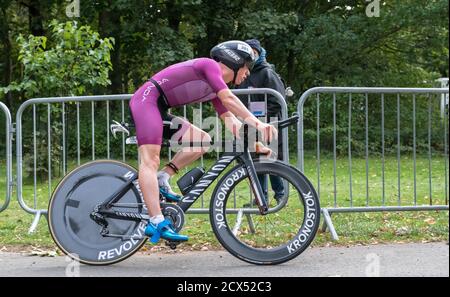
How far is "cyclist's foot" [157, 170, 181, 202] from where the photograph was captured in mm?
5688

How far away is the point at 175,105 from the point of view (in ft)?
18.4

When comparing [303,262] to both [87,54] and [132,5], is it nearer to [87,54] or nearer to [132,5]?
[87,54]

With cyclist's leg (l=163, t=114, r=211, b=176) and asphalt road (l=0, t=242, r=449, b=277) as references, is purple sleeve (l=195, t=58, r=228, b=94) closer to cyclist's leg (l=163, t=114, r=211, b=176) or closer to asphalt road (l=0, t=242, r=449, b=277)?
cyclist's leg (l=163, t=114, r=211, b=176)

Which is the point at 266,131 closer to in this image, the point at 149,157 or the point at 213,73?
the point at 213,73

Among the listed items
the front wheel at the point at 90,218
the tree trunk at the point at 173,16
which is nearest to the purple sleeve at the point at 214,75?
the front wheel at the point at 90,218

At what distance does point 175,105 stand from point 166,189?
66 centimetres

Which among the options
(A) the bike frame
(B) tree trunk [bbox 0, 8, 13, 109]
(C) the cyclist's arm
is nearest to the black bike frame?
(A) the bike frame

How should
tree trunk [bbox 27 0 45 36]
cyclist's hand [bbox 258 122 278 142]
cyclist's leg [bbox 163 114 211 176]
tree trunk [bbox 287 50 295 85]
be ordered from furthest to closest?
tree trunk [bbox 287 50 295 85] → tree trunk [bbox 27 0 45 36] → cyclist's leg [bbox 163 114 211 176] → cyclist's hand [bbox 258 122 278 142]

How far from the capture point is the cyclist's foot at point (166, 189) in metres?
5.69

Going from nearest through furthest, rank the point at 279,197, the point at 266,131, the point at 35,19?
the point at 266,131
the point at 279,197
the point at 35,19

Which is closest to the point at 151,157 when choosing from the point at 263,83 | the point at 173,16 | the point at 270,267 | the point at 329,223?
the point at 270,267

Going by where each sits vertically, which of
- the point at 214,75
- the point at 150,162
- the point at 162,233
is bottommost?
the point at 162,233

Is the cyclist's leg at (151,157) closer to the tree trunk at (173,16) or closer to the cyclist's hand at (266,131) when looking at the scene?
the cyclist's hand at (266,131)

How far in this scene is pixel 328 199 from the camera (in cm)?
1026
